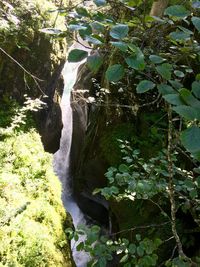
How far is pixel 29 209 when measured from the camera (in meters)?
3.40

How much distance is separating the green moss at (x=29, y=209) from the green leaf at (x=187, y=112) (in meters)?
2.37

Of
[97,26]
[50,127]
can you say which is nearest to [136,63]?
[97,26]

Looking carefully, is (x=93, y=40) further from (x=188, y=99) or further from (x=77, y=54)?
(x=188, y=99)

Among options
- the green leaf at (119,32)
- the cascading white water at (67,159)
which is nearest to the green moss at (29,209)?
the green leaf at (119,32)

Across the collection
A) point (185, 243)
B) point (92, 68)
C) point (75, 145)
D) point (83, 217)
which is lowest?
point (83, 217)

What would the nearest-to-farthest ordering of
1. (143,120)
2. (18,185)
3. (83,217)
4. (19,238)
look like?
(19,238)
(18,185)
(143,120)
(83,217)

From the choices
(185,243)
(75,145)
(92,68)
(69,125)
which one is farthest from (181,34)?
(69,125)

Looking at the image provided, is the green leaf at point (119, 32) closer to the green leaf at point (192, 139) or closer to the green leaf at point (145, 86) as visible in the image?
the green leaf at point (145, 86)

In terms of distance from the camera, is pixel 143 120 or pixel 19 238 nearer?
pixel 19 238

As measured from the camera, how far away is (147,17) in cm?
118

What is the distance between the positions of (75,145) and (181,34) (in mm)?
7758

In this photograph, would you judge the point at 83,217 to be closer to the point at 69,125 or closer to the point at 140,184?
the point at 69,125

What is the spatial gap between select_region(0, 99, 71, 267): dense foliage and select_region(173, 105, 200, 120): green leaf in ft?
7.84

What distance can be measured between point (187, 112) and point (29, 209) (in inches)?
117
